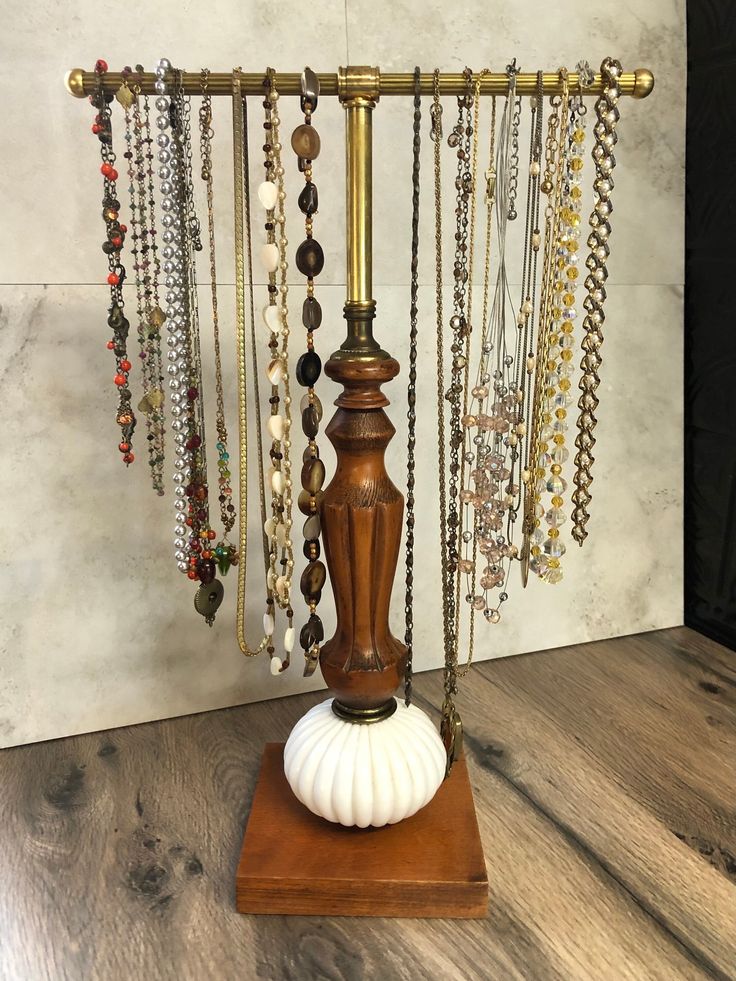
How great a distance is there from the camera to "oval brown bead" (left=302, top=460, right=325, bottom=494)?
650 mm

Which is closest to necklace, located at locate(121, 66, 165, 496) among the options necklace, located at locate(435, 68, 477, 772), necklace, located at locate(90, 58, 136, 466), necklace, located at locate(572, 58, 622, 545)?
necklace, located at locate(90, 58, 136, 466)

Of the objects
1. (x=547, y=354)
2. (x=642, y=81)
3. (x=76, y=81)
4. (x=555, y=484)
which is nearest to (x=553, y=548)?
(x=555, y=484)

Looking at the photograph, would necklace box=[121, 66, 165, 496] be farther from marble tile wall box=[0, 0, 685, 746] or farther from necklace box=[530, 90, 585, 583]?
necklace box=[530, 90, 585, 583]

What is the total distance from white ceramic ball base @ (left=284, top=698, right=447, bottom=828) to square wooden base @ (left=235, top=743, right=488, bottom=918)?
2 centimetres

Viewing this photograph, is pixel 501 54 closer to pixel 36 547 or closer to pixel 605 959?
pixel 36 547

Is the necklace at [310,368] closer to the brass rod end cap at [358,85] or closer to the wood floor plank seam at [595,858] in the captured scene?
the brass rod end cap at [358,85]

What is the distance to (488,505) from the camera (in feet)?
2.29

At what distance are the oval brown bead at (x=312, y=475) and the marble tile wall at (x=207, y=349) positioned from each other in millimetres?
276

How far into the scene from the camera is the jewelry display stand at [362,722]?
0.62 meters

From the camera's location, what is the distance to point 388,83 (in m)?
0.62

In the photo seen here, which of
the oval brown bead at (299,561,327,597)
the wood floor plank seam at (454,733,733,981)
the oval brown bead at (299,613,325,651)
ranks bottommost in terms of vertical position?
the wood floor plank seam at (454,733,733,981)

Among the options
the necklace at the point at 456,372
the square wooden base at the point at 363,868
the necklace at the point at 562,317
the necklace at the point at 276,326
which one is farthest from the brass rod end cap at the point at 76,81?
the square wooden base at the point at 363,868

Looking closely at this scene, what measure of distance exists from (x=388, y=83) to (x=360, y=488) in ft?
0.97

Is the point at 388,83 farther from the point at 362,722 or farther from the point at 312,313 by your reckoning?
the point at 362,722
